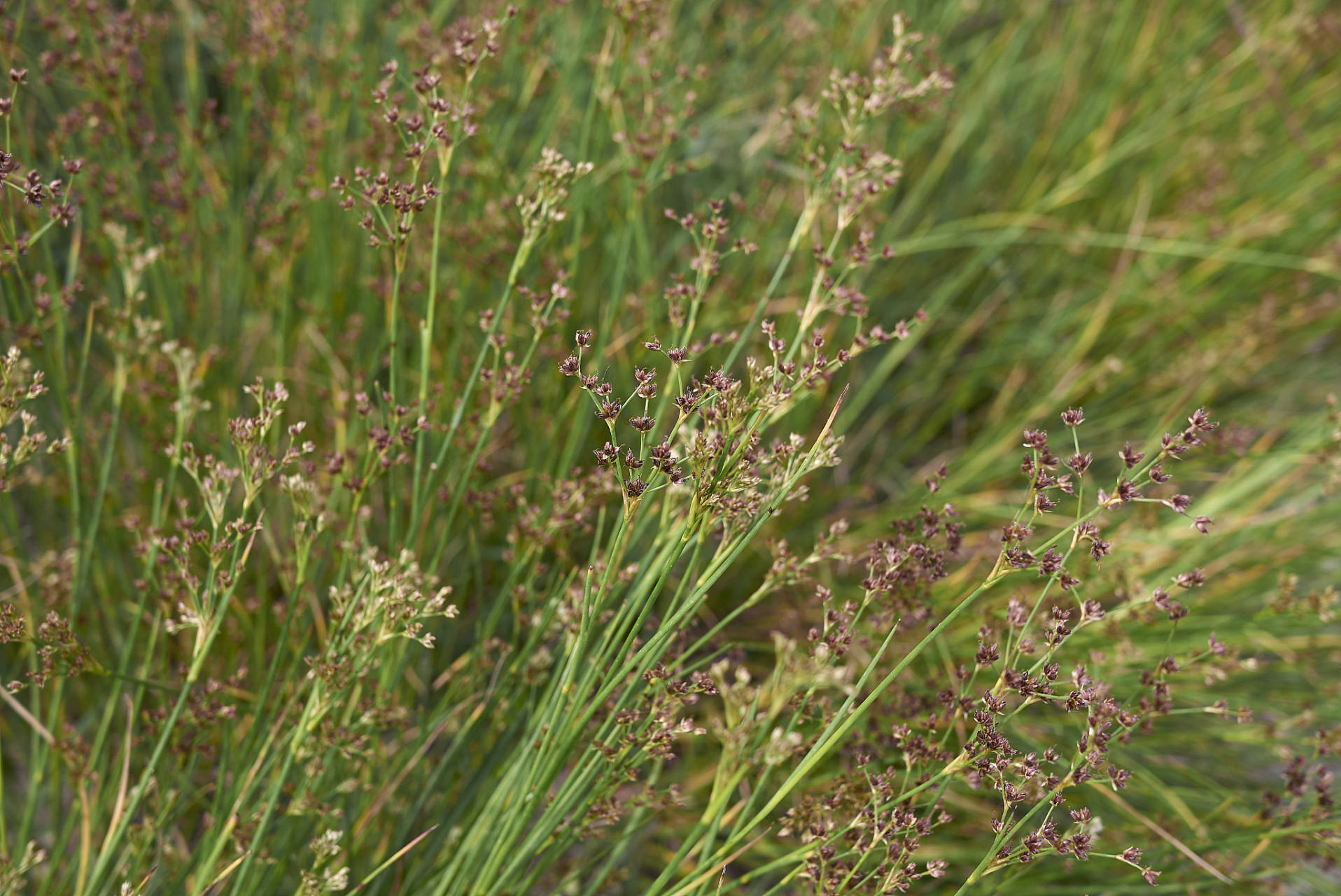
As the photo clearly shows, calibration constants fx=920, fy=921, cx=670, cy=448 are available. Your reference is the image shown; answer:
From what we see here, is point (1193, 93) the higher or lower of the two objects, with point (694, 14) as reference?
lower

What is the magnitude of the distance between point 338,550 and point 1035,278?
2462mm

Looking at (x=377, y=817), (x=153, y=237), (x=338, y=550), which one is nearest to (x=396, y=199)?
(x=338, y=550)

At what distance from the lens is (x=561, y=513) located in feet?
5.06

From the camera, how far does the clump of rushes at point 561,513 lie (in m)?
1.28

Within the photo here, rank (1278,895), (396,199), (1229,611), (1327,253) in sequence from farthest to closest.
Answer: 1. (1327,253)
2. (1229,611)
3. (1278,895)
4. (396,199)

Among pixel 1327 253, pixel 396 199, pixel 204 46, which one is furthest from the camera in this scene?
pixel 204 46

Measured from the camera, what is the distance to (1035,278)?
314 cm

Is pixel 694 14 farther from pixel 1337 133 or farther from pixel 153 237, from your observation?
pixel 1337 133

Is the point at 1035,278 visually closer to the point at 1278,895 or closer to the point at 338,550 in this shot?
the point at 1278,895

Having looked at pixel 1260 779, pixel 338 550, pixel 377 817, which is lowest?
pixel 1260 779

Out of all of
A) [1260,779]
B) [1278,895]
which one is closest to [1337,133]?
[1260,779]

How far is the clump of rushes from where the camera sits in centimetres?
128

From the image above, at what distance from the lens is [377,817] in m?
1.71

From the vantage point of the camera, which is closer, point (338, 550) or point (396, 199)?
point (396, 199)
